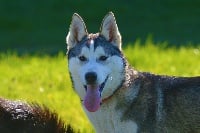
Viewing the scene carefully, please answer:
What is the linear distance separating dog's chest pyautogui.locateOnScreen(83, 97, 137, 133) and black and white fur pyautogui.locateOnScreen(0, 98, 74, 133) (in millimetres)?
257

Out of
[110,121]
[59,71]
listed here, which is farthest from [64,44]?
[110,121]

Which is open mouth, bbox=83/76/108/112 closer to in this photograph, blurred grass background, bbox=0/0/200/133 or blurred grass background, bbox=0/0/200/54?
blurred grass background, bbox=0/0/200/133

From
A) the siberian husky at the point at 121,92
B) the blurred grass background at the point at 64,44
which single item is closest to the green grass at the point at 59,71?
the blurred grass background at the point at 64,44

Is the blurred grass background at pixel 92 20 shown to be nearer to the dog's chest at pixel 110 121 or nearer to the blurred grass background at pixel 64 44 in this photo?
the blurred grass background at pixel 64 44

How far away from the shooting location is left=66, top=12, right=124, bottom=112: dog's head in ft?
21.2

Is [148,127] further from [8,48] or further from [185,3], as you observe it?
[185,3]

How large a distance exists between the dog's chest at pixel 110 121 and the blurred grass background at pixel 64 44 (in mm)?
1408

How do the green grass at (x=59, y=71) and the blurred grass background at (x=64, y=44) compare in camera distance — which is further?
the blurred grass background at (x=64, y=44)

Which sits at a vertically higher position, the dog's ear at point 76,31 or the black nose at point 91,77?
the dog's ear at point 76,31

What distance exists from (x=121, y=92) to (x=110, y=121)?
26 centimetres

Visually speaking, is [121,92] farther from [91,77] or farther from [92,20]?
[92,20]

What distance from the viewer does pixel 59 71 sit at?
11234 mm

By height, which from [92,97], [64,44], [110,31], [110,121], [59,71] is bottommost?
[110,121]

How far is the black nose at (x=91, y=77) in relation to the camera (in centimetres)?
636
